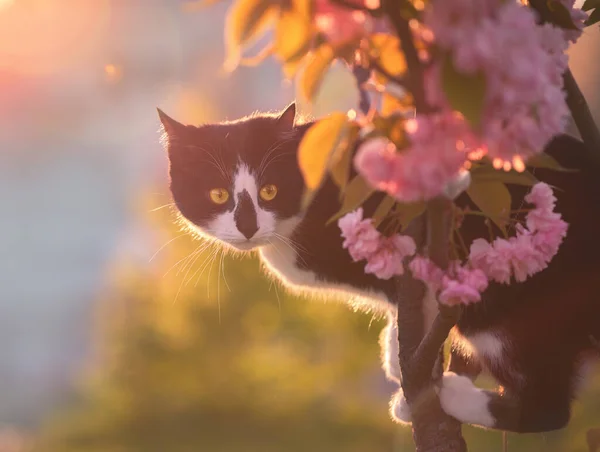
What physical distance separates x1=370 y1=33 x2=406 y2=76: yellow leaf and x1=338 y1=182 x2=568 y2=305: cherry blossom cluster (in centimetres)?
17

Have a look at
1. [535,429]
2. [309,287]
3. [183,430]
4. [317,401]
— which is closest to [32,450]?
[183,430]

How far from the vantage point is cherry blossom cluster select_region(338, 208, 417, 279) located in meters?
0.70

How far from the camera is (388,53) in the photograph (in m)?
0.59

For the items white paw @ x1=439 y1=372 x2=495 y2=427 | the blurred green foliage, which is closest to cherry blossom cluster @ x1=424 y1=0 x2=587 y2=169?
white paw @ x1=439 y1=372 x2=495 y2=427

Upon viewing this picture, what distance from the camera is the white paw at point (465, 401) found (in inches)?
47.2

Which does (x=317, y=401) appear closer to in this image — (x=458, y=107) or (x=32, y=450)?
(x=32, y=450)

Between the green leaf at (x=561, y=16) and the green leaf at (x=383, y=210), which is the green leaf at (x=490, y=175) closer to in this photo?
the green leaf at (x=383, y=210)

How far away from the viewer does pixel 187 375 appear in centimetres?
390

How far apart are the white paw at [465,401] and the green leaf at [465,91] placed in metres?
0.81

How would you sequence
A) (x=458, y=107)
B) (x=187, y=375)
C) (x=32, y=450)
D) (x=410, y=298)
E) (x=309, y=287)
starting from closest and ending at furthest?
1. (x=458, y=107)
2. (x=410, y=298)
3. (x=309, y=287)
4. (x=32, y=450)
5. (x=187, y=375)

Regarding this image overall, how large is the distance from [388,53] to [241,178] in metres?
0.92

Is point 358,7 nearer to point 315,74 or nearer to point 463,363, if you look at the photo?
point 315,74

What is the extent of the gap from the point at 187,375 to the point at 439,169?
3.59 meters

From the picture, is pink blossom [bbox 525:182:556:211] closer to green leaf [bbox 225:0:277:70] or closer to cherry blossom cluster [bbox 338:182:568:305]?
cherry blossom cluster [bbox 338:182:568:305]
